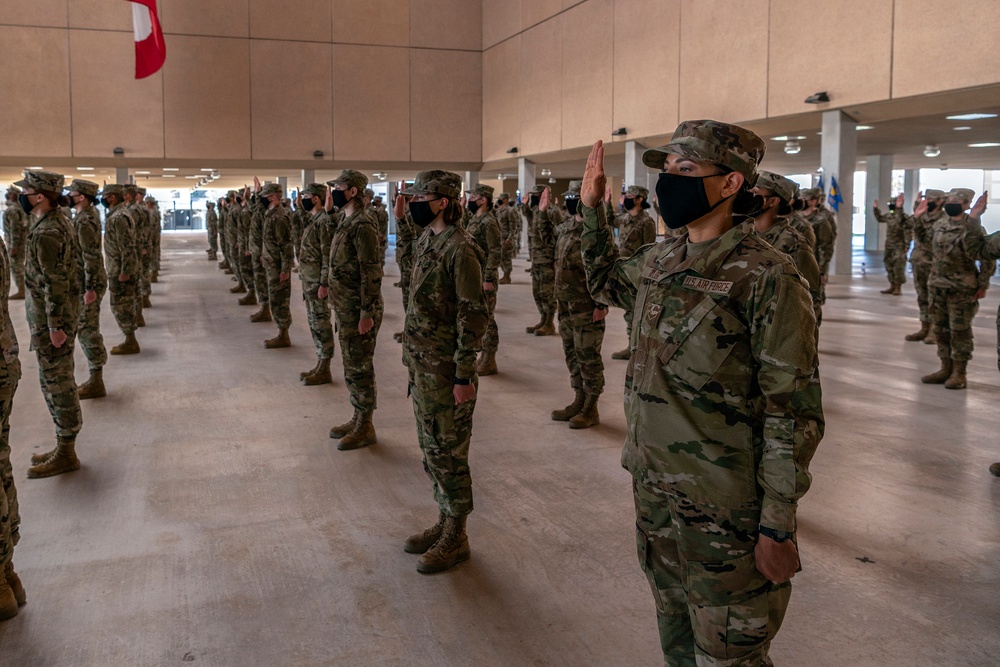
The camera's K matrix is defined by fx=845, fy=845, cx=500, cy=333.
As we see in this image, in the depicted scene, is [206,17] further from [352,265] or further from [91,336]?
[352,265]

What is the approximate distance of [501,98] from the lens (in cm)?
2569

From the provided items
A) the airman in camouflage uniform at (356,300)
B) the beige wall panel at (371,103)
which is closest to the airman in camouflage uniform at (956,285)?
the airman in camouflage uniform at (356,300)

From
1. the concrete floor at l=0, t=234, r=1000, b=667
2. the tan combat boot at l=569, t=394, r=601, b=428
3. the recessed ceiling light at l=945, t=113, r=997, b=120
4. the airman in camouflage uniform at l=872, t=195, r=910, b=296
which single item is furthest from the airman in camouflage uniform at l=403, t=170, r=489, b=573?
the recessed ceiling light at l=945, t=113, r=997, b=120

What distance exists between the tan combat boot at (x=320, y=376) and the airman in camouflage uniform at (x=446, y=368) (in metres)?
4.09

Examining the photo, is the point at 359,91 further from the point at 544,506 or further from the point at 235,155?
the point at 544,506

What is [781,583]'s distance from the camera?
2.25m

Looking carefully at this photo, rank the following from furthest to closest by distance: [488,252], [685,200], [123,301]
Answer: [123,301]
[488,252]
[685,200]

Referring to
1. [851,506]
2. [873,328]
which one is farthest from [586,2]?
[851,506]

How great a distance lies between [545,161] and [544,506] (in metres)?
21.8

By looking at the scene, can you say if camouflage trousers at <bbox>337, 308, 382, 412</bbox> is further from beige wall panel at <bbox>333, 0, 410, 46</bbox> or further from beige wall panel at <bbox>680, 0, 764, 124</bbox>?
beige wall panel at <bbox>333, 0, 410, 46</bbox>

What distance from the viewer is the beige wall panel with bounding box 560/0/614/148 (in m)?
20.4

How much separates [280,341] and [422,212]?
6.45 meters

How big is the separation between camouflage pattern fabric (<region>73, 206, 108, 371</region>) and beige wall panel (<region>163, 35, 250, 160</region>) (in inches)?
686

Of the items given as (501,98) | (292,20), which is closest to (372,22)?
(292,20)
